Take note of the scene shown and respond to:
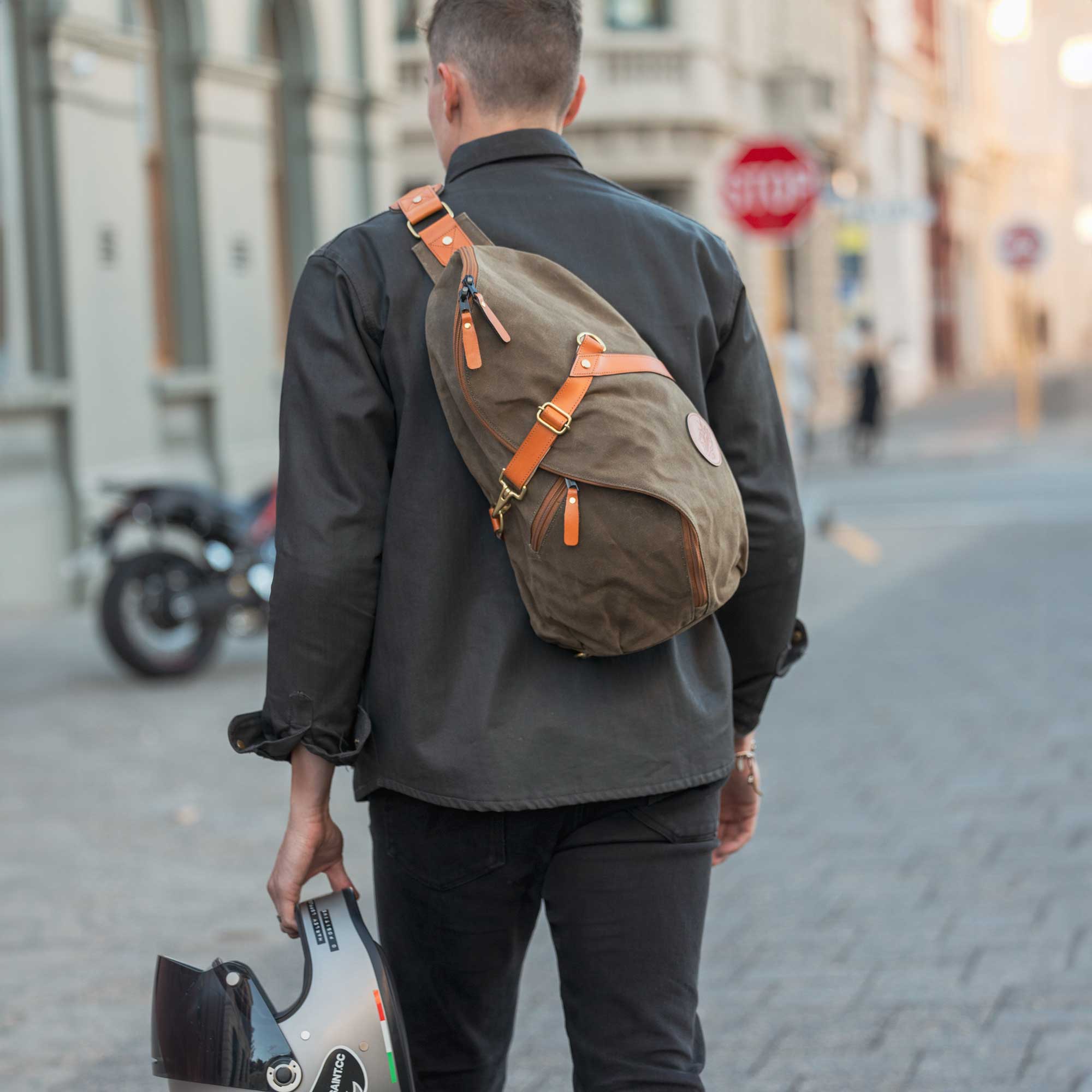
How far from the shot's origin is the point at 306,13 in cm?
1520

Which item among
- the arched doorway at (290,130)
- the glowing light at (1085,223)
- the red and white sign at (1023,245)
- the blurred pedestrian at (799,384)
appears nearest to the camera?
the arched doorway at (290,130)

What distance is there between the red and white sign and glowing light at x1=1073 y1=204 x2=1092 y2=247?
4200 centimetres

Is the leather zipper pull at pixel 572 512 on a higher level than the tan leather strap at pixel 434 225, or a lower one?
lower

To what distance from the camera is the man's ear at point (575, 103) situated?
2518 mm

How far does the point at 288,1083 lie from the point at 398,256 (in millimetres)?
1024

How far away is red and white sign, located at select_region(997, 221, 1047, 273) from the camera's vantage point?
26.4 metres

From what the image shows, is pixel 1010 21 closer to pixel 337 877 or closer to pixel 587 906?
pixel 337 877

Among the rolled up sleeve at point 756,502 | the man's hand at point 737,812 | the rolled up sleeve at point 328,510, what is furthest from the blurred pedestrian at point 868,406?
the rolled up sleeve at point 328,510

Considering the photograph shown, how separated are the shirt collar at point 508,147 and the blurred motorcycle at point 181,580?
648 cm

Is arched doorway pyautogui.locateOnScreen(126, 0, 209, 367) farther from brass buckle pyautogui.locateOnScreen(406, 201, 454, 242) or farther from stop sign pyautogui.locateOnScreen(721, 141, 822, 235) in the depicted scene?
brass buckle pyautogui.locateOnScreen(406, 201, 454, 242)

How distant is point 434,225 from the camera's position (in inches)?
93.1

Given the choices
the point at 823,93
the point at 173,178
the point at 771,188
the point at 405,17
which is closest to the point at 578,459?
the point at 173,178

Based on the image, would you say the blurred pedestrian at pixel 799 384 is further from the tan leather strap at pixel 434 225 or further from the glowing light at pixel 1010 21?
the glowing light at pixel 1010 21

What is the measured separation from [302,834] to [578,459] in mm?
658
